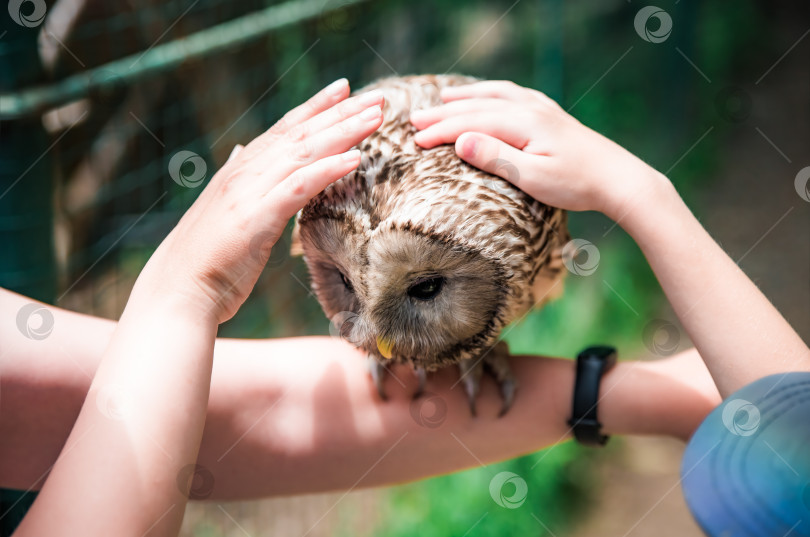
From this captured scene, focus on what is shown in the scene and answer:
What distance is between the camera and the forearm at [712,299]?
0.67 metres

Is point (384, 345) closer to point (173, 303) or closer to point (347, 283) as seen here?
point (347, 283)

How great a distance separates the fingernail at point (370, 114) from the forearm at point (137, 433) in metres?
0.26

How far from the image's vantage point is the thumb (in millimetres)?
704

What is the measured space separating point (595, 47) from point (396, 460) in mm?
2116

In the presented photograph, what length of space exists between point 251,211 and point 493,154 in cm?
27

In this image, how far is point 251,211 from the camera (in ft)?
2.09

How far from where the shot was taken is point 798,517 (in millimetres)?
355

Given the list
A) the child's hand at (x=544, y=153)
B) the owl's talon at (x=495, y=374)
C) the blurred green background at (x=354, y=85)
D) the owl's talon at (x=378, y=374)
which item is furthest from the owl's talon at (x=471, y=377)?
Result: the blurred green background at (x=354, y=85)

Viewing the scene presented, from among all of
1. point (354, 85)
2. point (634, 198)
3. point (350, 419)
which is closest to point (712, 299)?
point (634, 198)

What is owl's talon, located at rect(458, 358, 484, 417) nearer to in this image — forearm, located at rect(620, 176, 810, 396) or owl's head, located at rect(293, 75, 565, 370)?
owl's head, located at rect(293, 75, 565, 370)

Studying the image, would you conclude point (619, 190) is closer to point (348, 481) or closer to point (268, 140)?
point (268, 140)

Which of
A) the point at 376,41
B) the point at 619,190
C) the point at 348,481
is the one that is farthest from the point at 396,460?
the point at 376,41

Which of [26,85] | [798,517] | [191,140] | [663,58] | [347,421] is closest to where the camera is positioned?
[798,517]

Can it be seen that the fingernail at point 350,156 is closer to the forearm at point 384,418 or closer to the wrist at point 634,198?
the wrist at point 634,198
